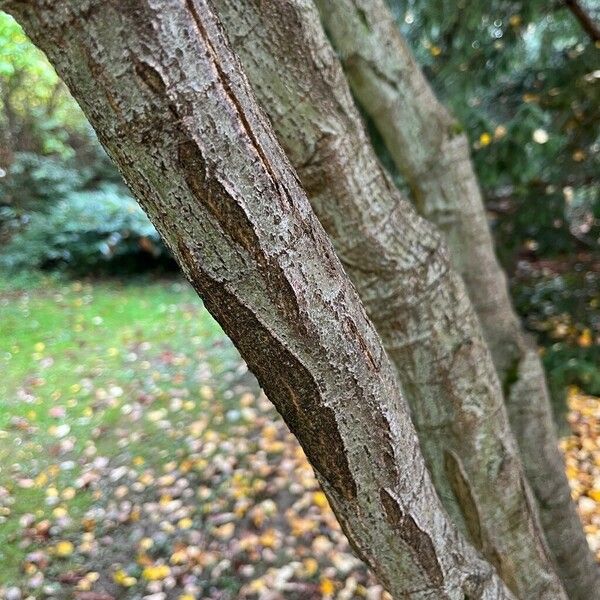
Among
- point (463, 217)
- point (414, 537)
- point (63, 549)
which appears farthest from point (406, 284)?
point (63, 549)

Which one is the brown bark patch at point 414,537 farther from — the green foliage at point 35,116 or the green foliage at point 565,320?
the green foliage at point 35,116

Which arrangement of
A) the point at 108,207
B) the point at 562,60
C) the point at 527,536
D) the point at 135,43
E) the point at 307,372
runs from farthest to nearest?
the point at 108,207
the point at 562,60
the point at 527,536
the point at 307,372
the point at 135,43

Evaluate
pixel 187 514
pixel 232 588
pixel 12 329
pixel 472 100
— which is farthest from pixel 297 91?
pixel 12 329

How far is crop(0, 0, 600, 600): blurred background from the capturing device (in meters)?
3.04

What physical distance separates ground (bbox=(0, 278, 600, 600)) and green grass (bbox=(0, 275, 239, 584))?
16 mm

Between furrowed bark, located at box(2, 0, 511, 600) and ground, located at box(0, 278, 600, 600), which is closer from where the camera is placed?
furrowed bark, located at box(2, 0, 511, 600)

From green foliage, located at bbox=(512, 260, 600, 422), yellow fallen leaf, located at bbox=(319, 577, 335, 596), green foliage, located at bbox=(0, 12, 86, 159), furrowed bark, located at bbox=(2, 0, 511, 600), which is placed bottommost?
yellow fallen leaf, located at bbox=(319, 577, 335, 596)

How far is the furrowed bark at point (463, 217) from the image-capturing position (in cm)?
176

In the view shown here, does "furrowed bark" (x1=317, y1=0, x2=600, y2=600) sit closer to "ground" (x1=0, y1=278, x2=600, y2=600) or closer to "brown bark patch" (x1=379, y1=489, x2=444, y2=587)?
"brown bark patch" (x1=379, y1=489, x2=444, y2=587)

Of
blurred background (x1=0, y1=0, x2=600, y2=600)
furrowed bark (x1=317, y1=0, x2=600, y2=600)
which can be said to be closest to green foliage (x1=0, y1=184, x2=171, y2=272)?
blurred background (x1=0, y1=0, x2=600, y2=600)

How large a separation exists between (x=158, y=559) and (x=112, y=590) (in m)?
0.28

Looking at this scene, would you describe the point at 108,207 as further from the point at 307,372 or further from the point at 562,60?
the point at 307,372

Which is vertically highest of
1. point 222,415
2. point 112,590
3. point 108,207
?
point 108,207

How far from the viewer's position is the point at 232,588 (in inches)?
115
